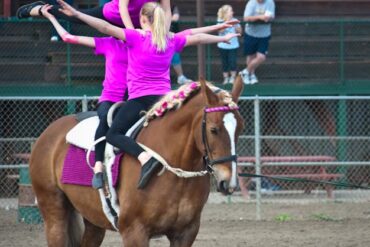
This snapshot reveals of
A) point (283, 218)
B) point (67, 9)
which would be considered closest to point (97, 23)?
point (67, 9)

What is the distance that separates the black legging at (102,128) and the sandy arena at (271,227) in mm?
3719

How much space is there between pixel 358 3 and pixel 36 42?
651 cm

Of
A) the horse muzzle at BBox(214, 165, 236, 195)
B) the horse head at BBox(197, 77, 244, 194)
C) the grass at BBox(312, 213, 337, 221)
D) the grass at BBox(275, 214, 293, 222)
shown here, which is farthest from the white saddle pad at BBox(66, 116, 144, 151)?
the grass at BBox(312, 213, 337, 221)

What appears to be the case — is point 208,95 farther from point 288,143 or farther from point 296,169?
point 288,143

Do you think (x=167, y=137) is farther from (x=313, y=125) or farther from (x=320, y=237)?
(x=313, y=125)

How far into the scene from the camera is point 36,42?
1702cm

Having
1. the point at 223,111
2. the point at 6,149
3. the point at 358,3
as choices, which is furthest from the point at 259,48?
the point at 223,111

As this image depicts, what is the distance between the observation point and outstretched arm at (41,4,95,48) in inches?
306

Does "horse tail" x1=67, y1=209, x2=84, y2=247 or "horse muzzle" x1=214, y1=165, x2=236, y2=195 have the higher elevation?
"horse muzzle" x1=214, y1=165, x2=236, y2=195

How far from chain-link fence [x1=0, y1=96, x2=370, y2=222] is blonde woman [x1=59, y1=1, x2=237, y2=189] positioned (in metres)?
6.88

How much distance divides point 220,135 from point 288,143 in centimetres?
1010

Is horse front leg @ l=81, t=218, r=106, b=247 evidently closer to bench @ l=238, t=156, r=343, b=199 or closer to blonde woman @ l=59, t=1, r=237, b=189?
blonde woman @ l=59, t=1, r=237, b=189

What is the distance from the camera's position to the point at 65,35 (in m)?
7.78

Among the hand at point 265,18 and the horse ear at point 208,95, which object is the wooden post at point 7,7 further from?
the horse ear at point 208,95
